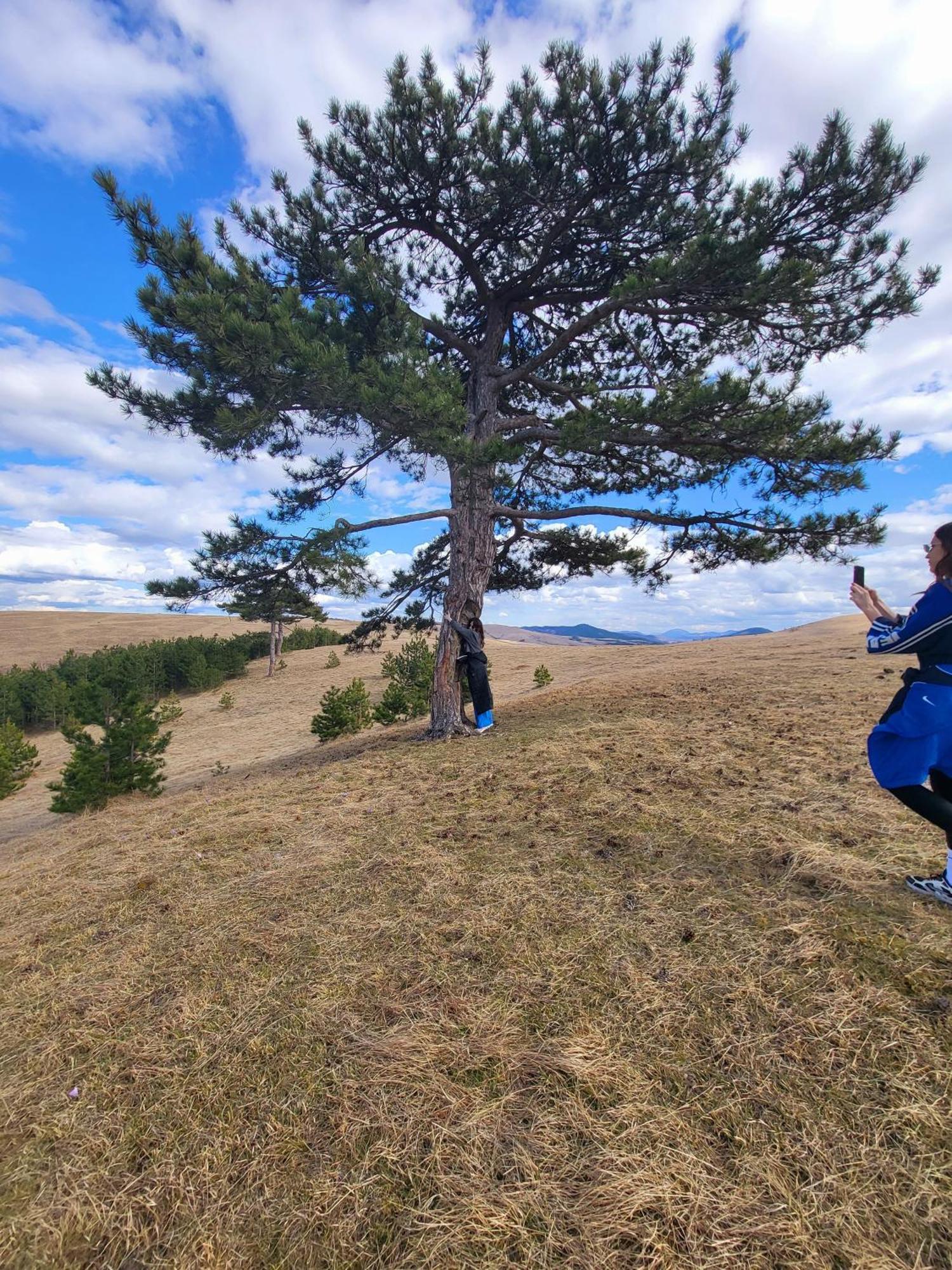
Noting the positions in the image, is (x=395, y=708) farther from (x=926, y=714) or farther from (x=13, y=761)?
(x=926, y=714)

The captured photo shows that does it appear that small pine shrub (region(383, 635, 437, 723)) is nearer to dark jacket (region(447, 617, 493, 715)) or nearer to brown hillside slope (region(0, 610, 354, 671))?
dark jacket (region(447, 617, 493, 715))

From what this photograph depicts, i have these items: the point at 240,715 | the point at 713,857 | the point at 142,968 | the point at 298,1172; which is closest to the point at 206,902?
the point at 142,968

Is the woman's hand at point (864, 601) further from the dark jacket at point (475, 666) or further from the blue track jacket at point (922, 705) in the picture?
the dark jacket at point (475, 666)

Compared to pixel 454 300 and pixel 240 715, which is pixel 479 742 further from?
pixel 240 715

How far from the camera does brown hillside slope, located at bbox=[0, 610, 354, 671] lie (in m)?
35.4

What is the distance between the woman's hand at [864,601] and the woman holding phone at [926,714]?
9 cm

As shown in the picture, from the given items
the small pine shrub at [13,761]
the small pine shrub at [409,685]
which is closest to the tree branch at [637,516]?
the small pine shrub at [409,685]

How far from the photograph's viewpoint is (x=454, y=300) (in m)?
9.38

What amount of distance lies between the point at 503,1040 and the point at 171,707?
19320 mm

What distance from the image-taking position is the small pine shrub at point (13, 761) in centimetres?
1200

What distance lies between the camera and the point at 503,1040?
240cm

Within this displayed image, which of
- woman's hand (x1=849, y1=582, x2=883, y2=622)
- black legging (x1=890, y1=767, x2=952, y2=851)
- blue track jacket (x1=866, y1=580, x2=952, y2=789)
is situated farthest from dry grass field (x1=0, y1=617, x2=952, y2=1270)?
woman's hand (x1=849, y1=582, x2=883, y2=622)

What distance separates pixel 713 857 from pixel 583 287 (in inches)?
332

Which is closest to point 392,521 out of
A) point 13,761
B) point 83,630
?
point 13,761
